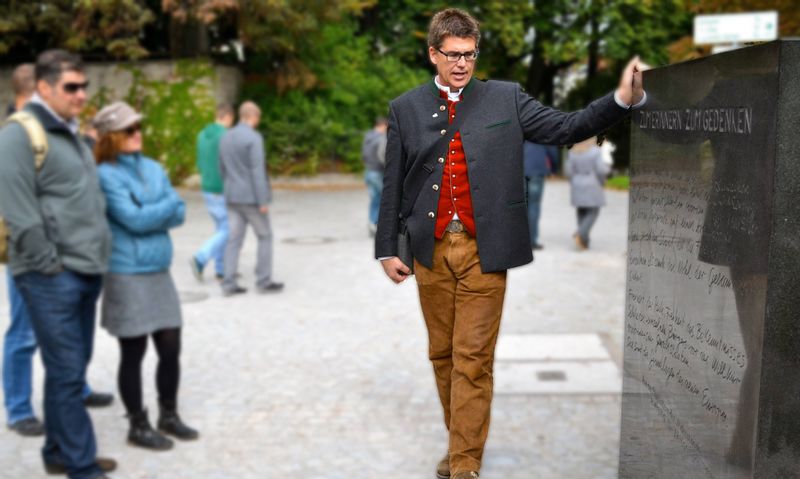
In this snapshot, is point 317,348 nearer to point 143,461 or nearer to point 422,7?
point 143,461

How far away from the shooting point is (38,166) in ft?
15.7

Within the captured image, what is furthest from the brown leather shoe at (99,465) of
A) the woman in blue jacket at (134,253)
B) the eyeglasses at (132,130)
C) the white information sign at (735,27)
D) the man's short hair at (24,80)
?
the white information sign at (735,27)

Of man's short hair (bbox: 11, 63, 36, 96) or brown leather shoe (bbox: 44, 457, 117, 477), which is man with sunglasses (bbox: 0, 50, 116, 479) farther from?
man's short hair (bbox: 11, 63, 36, 96)

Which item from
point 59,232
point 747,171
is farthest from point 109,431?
point 747,171

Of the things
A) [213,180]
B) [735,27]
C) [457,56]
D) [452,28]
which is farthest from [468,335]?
[735,27]

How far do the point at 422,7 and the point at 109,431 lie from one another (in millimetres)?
27491

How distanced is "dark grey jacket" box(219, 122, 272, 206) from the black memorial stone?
6703 mm

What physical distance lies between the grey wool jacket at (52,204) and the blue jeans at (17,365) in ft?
3.31

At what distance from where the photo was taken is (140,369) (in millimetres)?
5648

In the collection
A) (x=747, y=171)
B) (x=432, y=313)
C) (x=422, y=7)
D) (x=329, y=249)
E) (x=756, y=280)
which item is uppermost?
(x=422, y=7)

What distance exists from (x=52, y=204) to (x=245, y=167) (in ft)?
17.3

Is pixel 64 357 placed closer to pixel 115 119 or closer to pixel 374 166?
pixel 115 119

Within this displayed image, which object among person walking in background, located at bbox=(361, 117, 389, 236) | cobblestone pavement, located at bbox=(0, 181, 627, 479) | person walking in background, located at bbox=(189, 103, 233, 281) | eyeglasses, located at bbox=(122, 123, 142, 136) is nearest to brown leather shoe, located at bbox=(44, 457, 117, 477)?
cobblestone pavement, located at bbox=(0, 181, 627, 479)

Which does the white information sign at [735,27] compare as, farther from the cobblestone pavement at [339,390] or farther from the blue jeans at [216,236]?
the blue jeans at [216,236]
